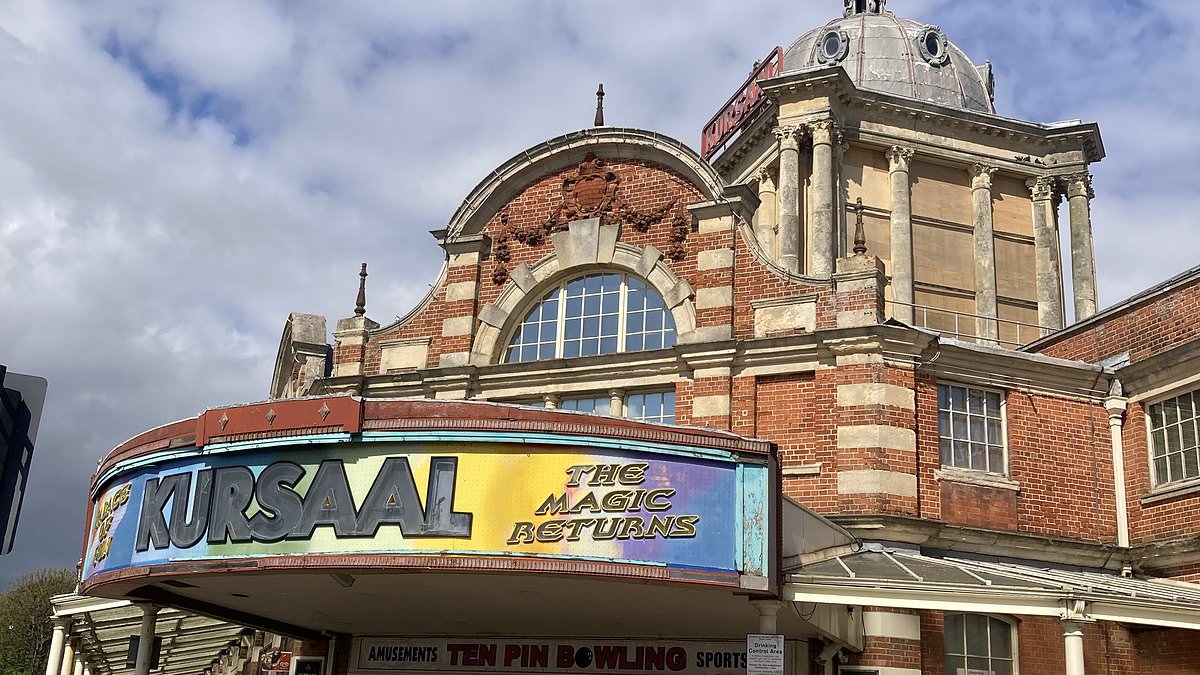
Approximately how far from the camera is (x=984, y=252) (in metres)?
34.4

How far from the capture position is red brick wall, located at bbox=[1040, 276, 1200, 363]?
60.4 feet

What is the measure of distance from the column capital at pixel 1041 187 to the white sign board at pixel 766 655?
89.9ft

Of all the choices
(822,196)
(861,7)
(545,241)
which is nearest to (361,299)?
(545,241)

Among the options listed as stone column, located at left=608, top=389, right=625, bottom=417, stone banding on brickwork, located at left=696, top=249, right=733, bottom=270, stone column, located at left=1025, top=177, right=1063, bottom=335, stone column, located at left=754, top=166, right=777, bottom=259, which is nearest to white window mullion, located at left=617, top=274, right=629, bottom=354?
stone column, located at left=608, top=389, right=625, bottom=417

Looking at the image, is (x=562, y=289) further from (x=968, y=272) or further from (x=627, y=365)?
(x=968, y=272)

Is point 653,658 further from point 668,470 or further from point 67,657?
point 67,657

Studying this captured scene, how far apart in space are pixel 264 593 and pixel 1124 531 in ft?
42.9

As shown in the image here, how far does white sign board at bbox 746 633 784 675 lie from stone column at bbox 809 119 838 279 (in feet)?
69.2

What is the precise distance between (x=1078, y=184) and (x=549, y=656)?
25.2 meters

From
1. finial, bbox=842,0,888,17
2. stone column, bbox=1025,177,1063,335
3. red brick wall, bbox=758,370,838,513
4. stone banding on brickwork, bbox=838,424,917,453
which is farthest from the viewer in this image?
finial, bbox=842,0,888,17

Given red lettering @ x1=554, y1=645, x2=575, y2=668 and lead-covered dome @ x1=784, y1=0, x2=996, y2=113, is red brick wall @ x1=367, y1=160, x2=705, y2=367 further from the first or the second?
lead-covered dome @ x1=784, y1=0, x2=996, y2=113

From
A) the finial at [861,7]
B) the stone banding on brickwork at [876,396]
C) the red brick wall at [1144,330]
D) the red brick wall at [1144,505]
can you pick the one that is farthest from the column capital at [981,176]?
the stone banding on brickwork at [876,396]

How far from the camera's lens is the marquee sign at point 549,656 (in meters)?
17.0

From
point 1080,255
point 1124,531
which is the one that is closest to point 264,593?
point 1124,531
